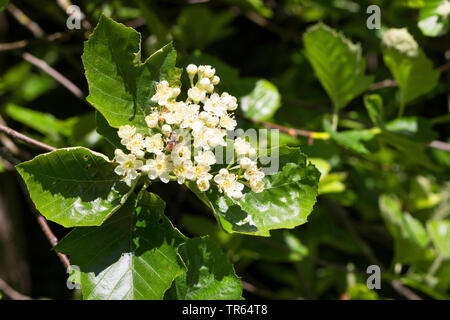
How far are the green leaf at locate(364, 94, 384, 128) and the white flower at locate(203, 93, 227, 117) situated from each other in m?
0.67

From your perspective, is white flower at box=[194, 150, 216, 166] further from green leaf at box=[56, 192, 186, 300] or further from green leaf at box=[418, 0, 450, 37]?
green leaf at box=[418, 0, 450, 37]

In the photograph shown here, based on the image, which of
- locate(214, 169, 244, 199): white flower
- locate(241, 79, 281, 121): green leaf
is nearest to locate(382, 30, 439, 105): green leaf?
locate(241, 79, 281, 121): green leaf

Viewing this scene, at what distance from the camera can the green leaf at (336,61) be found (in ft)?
5.47

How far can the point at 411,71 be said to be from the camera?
1697mm

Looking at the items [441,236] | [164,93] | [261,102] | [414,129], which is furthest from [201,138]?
[441,236]

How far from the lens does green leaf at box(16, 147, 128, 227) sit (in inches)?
40.9

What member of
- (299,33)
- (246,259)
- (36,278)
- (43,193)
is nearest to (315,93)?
(299,33)

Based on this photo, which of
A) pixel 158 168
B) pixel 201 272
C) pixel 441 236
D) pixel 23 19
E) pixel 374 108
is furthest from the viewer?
pixel 23 19

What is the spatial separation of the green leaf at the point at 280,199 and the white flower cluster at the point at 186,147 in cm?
5

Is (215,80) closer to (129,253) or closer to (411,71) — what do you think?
(129,253)

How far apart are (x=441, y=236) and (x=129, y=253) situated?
1.55 meters

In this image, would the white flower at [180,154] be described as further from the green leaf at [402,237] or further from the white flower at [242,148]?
the green leaf at [402,237]

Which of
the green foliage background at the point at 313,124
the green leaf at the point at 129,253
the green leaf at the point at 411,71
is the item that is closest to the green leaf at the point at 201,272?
the green foliage background at the point at 313,124
